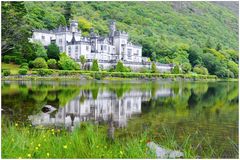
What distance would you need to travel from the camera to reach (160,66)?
1976 inches

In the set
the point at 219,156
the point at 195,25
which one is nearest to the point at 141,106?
the point at 219,156

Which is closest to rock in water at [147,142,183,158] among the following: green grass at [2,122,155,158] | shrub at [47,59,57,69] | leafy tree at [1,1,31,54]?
green grass at [2,122,155,158]

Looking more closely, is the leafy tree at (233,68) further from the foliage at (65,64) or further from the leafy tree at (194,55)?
the foliage at (65,64)

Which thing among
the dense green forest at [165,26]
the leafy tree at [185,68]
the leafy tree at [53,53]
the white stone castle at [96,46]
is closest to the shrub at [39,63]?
the dense green forest at [165,26]

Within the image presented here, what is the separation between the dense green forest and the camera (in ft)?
187

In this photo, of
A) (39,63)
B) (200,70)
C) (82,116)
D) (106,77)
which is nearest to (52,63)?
(39,63)

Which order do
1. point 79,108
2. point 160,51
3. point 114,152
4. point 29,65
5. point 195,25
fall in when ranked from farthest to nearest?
1. point 195,25
2. point 160,51
3. point 29,65
4. point 79,108
5. point 114,152

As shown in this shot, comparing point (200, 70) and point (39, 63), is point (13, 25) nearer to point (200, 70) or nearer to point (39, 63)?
point (39, 63)

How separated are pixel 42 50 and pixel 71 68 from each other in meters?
3.68

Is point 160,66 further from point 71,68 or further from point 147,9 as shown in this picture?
point 147,9

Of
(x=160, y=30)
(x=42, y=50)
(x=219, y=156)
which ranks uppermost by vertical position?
(x=160, y=30)

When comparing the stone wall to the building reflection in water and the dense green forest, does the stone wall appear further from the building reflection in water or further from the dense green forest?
the building reflection in water

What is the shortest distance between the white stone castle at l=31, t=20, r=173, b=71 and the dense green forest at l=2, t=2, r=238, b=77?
2.97 metres

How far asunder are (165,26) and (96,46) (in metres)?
40.3
